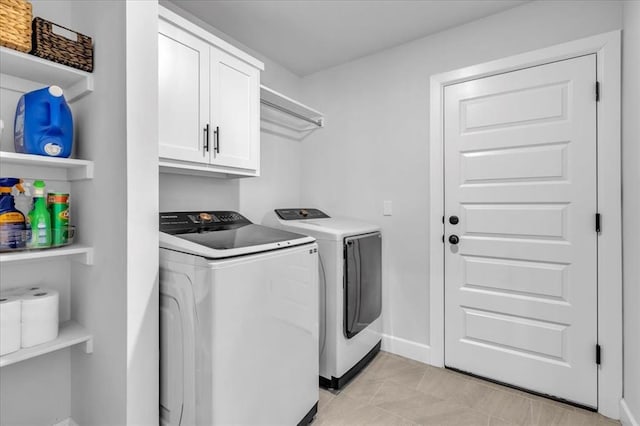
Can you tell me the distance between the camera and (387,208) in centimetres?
266

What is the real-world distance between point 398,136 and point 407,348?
5.84ft

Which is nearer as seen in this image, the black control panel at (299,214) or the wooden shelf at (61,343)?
the wooden shelf at (61,343)

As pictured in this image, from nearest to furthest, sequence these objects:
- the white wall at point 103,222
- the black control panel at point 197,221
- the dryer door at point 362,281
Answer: the white wall at point 103,222
the black control panel at point 197,221
the dryer door at point 362,281

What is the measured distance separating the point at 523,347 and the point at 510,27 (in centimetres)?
221

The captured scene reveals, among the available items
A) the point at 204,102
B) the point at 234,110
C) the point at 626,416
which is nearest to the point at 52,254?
the point at 204,102

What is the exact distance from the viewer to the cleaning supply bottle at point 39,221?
1.29 m

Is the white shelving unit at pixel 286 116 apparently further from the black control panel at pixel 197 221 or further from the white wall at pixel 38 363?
the white wall at pixel 38 363

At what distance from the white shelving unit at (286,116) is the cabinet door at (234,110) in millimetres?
200

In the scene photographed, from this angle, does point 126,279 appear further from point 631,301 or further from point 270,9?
point 631,301

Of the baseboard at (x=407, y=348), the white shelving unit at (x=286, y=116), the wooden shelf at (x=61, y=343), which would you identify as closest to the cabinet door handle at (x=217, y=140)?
the white shelving unit at (x=286, y=116)

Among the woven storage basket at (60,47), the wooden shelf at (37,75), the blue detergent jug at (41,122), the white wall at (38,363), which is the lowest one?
the white wall at (38,363)

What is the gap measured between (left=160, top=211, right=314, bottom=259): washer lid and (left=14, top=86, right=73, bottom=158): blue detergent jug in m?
0.58

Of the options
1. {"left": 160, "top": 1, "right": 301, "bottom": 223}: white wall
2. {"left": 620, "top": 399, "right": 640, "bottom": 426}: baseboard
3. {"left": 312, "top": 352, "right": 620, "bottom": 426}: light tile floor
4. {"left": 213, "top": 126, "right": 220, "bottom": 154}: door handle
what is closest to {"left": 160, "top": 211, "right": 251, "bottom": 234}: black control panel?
{"left": 160, "top": 1, "right": 301, "bottom": 223}: white wall

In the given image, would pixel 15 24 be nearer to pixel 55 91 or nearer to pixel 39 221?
pixel 55 91
